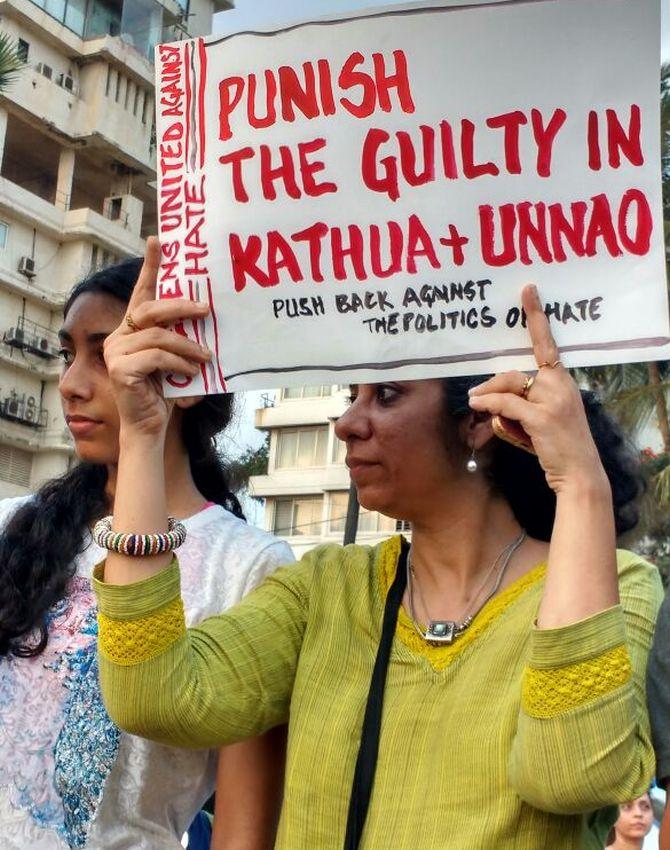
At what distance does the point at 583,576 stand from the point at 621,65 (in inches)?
31.9

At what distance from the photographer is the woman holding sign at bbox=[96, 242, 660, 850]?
1.72 m

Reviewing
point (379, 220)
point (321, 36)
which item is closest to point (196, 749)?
point (379, 220)

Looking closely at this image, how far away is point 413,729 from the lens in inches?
75.7

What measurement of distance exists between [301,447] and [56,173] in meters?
11.1

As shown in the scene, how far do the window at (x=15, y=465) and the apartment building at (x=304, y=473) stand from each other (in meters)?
6.81

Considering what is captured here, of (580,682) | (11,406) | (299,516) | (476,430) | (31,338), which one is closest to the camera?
(580,682)

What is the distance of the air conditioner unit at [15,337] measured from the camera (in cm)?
3134

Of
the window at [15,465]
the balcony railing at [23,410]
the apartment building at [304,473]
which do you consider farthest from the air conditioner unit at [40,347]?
the apartment building at [304,473]

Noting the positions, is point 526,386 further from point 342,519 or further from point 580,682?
point 342,519

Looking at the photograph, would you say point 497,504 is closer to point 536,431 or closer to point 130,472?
point 536,431

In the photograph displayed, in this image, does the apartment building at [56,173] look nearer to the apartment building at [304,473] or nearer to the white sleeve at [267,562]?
the apartment building at [304,473]

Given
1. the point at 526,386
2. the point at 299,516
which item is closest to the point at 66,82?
the point at 299,516

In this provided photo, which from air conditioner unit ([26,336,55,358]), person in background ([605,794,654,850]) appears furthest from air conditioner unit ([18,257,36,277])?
person in background ([605,794,654,850])

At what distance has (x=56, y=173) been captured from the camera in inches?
1374
